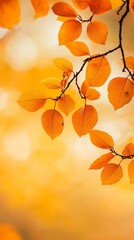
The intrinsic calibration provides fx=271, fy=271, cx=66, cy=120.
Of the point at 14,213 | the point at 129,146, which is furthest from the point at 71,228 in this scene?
the point at 129,146

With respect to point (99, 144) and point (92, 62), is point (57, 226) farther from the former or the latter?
point (92, 62)

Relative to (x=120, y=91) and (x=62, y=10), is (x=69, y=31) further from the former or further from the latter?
(x=120, y=91)

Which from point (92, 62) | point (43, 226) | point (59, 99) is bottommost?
point (43, 226)

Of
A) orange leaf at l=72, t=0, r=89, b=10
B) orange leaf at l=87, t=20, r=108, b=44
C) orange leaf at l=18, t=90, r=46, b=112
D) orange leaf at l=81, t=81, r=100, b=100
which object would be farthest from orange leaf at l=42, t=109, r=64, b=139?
orange leaf at l=72, t=0, r=89, b=10

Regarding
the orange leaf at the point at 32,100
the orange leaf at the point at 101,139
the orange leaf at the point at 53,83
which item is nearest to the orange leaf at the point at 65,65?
the orange leaf at the point at 53,83

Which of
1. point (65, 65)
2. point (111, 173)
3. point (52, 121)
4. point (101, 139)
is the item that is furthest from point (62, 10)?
point (111, 173)

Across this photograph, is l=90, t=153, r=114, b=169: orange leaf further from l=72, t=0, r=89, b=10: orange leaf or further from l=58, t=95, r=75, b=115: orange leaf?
l=72, t=0, r=89, b=10: orange leaf
